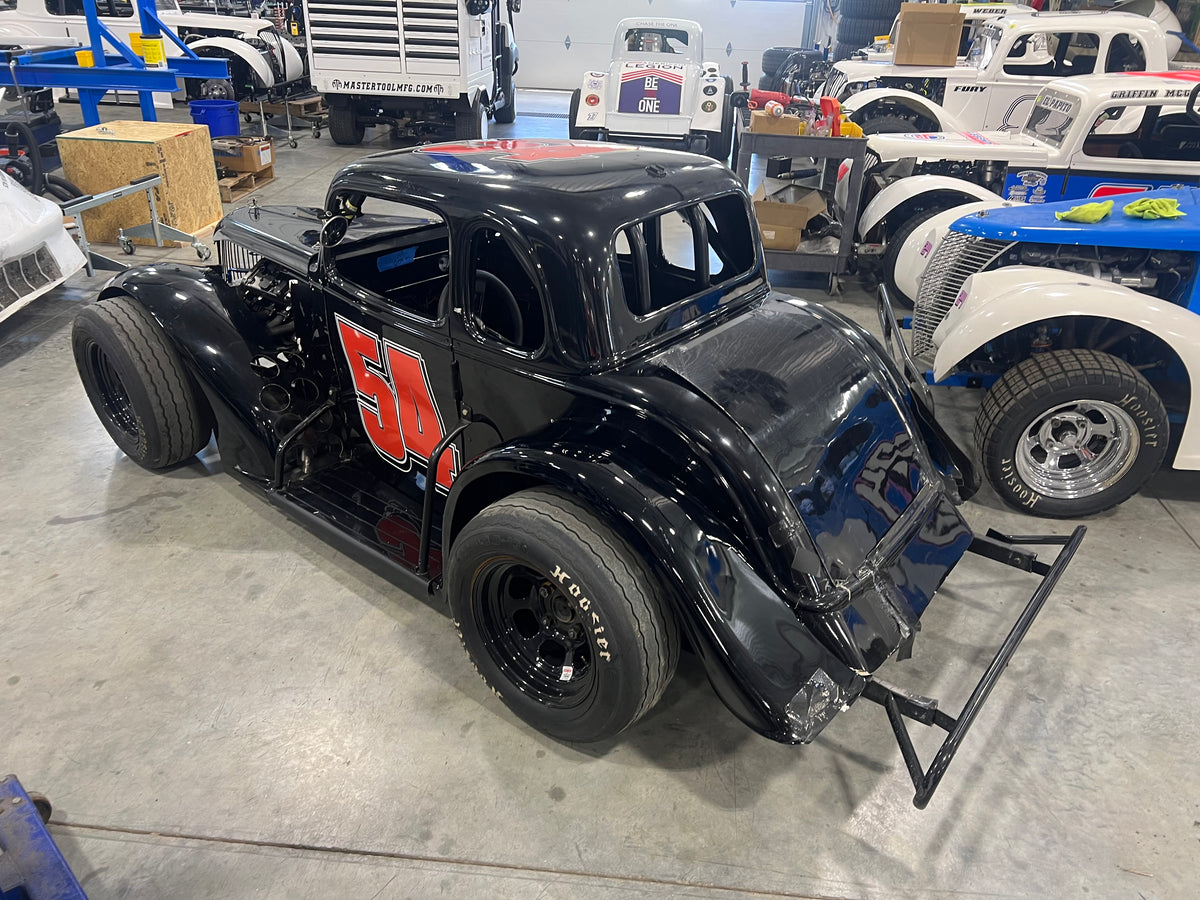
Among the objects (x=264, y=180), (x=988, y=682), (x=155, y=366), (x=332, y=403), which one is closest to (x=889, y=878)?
(x=988, y=682)

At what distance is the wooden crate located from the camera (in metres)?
8.36

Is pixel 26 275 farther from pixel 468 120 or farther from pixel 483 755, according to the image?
pixel 468 120

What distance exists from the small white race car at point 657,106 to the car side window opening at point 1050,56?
3059 millimetres

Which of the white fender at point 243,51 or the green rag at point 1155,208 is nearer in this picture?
the green rag at point 1155,208

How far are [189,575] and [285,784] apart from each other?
1.22m

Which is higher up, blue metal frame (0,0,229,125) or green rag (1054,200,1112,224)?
blue metal frame (0,0,229,125)

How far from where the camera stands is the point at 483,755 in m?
2.61

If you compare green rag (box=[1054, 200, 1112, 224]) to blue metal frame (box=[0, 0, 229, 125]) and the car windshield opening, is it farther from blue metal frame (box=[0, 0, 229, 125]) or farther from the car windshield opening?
blue metal frame (box=[0, 0, 229, 125])

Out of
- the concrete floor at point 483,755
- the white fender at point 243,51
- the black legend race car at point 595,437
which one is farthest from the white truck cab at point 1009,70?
the white fender at point 243,51

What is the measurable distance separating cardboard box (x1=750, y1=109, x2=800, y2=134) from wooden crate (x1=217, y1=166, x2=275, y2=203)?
5.07 meters

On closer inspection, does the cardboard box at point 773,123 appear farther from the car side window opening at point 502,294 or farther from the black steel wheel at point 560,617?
the black steel wheel at point 560,617

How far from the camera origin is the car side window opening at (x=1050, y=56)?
8527 millimetres

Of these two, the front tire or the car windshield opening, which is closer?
the car windshield opening

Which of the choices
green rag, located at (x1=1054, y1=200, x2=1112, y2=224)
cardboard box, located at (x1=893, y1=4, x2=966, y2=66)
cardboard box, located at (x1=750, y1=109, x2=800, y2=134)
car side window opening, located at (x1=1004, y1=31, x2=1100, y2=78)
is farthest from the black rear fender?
cardboard box, located at (x1=893, y1=4, x2=966, y2=66)
